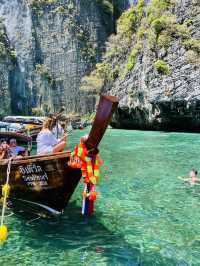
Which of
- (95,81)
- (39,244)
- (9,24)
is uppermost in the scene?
(9,24)

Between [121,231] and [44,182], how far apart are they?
2.21 meters

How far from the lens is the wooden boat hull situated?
1005 cm

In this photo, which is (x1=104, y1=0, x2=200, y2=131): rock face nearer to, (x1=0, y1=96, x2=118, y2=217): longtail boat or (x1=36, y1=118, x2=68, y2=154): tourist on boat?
(x1=36, y1=118, x2=68, y2=154): tourist on boat

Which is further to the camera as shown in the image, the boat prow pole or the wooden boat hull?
the wooden boat hull

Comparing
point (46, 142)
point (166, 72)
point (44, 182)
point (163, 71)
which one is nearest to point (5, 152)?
point (46, 142)

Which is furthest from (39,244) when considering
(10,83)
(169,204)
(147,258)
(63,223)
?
(10,83)

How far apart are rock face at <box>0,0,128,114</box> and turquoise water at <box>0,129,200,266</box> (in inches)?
2623

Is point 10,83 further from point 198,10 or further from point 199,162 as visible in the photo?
point 199,162

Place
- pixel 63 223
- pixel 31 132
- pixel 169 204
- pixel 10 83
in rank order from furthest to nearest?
pixel 10 83, pixel 31 132, pixel 169 204, pixel 63 223

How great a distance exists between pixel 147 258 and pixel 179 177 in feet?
29.6

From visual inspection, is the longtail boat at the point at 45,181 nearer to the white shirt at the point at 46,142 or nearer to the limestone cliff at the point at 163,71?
the white shirt at the point at 46,142

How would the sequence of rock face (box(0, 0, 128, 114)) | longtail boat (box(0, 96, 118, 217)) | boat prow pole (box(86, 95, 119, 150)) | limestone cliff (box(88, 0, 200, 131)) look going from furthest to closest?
rock face (box(0, 0, 128, 114)), limestone cliff (box(88, 0, 200, 131)), longtail boat (box(0, 96, 118, 217)), boat prow pole (box(86, 95, 119, 150))

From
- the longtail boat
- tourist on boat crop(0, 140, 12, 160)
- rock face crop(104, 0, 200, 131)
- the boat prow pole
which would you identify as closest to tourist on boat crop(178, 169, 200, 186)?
tourist on boat crop(0, 140, 12, 160)

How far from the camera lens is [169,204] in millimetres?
12812
